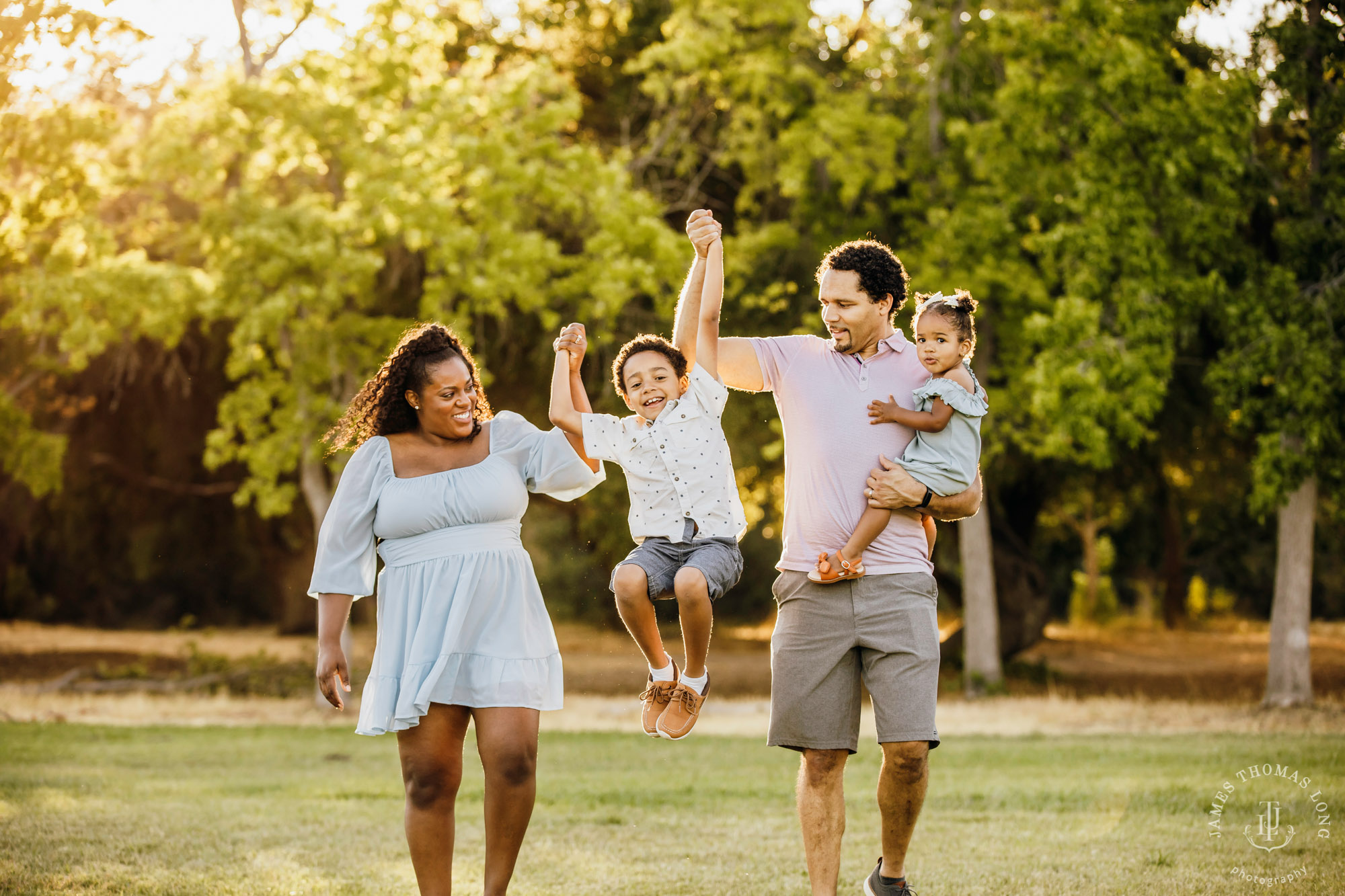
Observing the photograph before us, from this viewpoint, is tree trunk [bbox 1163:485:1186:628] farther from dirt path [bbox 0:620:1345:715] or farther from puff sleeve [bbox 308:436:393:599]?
puff sleeve [bbox 308:436:393:599]

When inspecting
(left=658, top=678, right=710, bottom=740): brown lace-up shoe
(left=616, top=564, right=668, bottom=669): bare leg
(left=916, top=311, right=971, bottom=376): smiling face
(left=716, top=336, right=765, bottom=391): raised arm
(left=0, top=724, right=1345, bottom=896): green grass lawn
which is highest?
(left=916, top=311, right=971, bottom=376): smiling face

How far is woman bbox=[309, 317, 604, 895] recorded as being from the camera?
4.14m

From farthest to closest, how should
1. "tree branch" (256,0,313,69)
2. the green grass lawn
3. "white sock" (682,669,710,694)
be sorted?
→ "tree branch" (256,0,313,69) → the green grass lawn → "white sock" (682,669,710,694)

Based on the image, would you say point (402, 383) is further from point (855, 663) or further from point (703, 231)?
point (855, 663)

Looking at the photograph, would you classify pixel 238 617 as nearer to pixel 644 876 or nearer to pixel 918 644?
pixel 644 876

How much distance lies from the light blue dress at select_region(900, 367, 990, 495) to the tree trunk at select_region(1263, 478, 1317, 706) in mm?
12537

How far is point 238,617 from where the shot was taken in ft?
107

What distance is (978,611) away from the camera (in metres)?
17.8

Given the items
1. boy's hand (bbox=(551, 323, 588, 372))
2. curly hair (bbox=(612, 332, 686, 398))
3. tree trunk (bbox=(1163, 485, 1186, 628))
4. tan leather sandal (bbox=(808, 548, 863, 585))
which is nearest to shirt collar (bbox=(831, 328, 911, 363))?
curly hair (bbox=(612, 332, 686, 398))

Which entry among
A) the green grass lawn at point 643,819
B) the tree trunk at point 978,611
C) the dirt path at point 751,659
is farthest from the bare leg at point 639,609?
the dirt path at point 751,659

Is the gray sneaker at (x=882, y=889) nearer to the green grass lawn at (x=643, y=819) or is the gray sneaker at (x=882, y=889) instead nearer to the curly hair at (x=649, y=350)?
the green grass lawn at (x=643, y=819)

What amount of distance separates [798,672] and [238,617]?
99.9ft

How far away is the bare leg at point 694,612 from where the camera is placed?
14.4 ft

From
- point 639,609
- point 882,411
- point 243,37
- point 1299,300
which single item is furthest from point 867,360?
point 243,37
